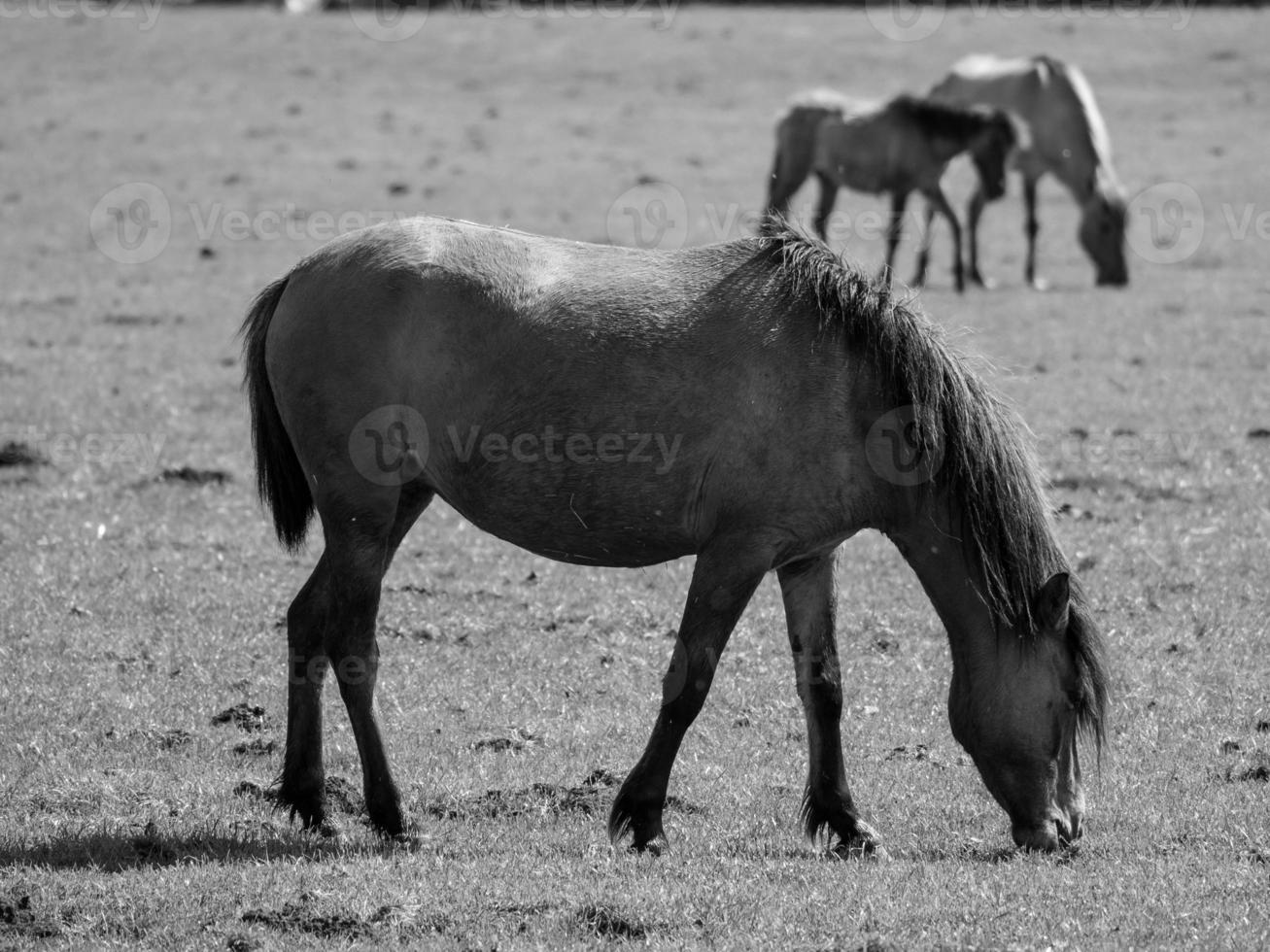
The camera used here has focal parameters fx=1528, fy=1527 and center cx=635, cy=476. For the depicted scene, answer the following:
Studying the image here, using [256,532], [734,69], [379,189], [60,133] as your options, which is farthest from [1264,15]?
[256,532]

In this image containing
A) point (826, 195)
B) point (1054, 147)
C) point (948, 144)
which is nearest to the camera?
point (948, 144)

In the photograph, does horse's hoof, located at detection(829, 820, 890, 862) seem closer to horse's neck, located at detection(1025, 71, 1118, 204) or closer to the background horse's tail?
the background horse's tail

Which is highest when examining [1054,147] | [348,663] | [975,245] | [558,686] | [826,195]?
[1054,147]

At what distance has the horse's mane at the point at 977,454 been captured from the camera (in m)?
5.96

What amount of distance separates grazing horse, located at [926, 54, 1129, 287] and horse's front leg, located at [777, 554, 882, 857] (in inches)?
548

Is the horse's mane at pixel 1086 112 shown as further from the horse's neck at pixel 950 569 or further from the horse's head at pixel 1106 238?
the horse's neck at pixel 950 569

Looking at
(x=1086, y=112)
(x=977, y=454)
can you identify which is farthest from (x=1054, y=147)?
(x=977, y=454)

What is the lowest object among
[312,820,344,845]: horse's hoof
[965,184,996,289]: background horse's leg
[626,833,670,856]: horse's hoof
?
[312,820,344,845]: horse's hoof

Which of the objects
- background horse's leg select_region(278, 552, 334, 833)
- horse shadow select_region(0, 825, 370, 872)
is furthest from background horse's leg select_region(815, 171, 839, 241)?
horse shadow select_region(0, 825, 370, 872)

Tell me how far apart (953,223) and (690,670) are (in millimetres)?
14856

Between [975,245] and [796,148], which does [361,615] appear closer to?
[975,245]

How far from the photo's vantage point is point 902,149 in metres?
21.1

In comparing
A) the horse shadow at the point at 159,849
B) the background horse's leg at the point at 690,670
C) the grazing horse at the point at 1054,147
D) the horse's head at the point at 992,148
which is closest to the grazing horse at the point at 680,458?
the background horse's leg at the point at 690,670

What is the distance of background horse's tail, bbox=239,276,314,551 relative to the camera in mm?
6887
